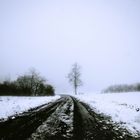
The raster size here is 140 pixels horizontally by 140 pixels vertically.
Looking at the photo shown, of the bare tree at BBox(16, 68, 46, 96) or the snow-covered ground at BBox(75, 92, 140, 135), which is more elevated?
the bare tree at BBox(16, 68, 46, 96)

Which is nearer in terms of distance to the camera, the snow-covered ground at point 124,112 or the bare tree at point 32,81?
the snow-covered ground at point 124,112

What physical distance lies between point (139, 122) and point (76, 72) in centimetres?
5954

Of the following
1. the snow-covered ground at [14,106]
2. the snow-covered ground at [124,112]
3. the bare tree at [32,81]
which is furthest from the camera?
the bare tree at [32,81]

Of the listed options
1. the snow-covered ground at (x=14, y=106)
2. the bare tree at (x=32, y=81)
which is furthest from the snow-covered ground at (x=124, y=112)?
the bare tree at (x=32, y=81)

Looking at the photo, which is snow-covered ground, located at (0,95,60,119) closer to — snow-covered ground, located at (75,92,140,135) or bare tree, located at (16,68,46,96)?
snow-covered ground, located at (75,92,140,135)

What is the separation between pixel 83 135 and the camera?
7.02 m

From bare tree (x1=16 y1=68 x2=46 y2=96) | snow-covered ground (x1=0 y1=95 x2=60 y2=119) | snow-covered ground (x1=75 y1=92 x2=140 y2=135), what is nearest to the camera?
snow-covered ground (x1=75 y1=92 x2=140 y2=135)

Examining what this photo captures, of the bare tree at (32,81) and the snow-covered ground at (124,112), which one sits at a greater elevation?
the bare tree at (32,81)

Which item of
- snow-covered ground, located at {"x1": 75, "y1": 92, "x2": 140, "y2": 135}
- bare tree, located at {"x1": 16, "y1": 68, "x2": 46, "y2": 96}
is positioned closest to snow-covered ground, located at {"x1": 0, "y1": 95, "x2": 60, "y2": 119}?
snow-covered ground, located at {"x1": 75, "y1": 92, "x2": 140, "y2": 135}

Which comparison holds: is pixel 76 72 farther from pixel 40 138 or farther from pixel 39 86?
pixel 40 138

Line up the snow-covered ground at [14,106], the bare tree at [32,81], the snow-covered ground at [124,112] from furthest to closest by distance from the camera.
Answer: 1. the bare tree at [32,81]
2. the snow-covered ground at [14,106]
3. the snow-covered ground at [124,112]

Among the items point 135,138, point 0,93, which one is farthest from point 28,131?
point 0,93

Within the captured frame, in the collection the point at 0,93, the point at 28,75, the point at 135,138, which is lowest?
the point at 135,138

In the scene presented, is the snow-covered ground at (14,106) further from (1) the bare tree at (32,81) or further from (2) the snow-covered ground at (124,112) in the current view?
(1) the bare tree at (32,81)
